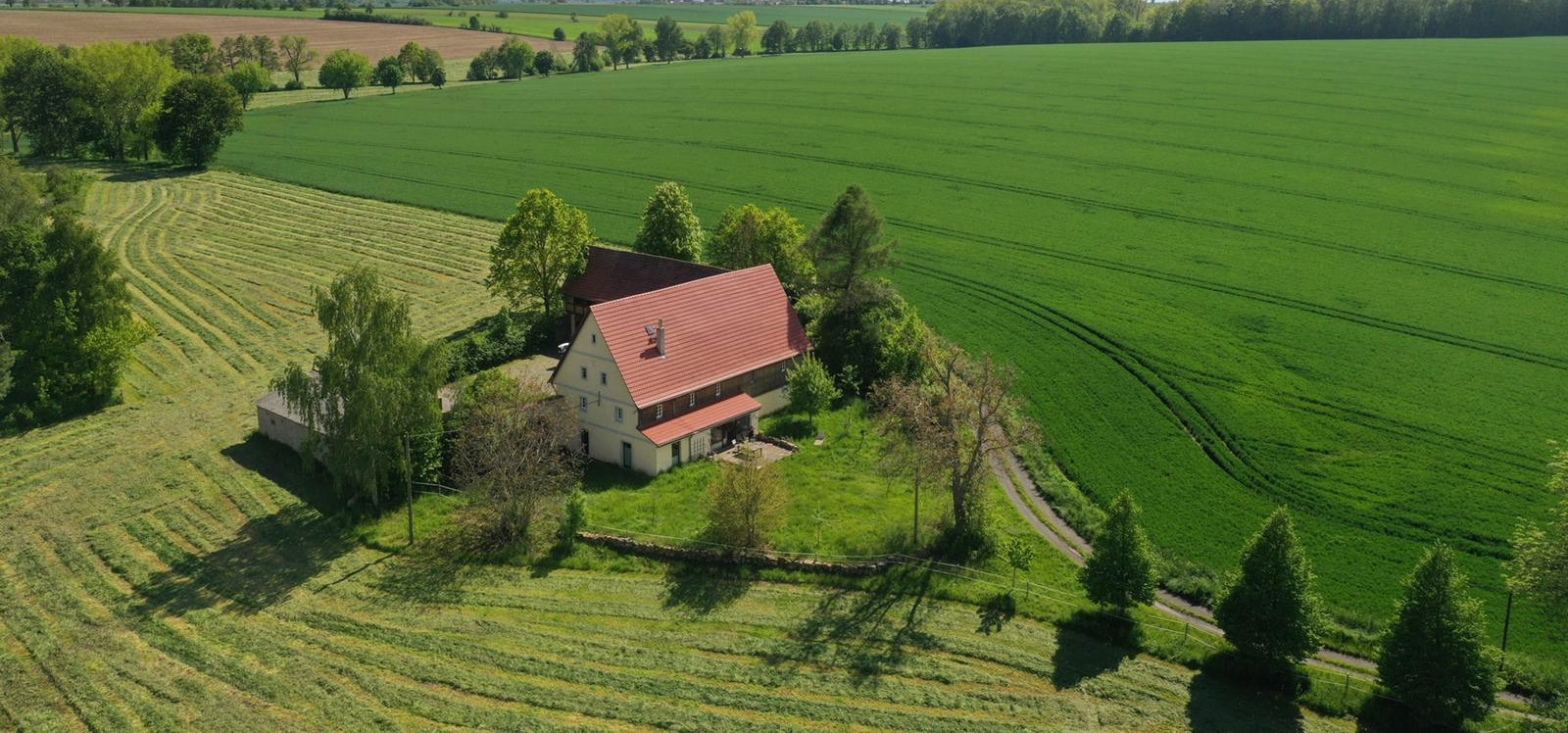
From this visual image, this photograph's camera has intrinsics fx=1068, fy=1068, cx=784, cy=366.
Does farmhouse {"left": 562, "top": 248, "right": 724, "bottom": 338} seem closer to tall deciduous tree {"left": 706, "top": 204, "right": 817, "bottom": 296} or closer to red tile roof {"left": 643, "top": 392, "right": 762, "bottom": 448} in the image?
tall deciduous tree {"left": 706, "top": 204, "right": 817, "bottom": 296}

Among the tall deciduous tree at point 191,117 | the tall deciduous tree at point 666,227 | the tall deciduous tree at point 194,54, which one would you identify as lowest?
the tall deciduous tree at point 666,227

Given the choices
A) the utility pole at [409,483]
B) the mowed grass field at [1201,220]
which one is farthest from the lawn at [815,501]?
the mowed grass field at [1201,220]

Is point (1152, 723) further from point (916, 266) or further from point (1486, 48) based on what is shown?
point (1486, 48)

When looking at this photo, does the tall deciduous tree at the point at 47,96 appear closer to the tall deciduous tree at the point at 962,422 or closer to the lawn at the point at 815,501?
the lawn at the point at 815,501

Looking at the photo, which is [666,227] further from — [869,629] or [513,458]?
[869,629]

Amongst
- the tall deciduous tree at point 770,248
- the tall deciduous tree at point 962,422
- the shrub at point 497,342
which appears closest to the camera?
the tall deciduous tree at point 962,422

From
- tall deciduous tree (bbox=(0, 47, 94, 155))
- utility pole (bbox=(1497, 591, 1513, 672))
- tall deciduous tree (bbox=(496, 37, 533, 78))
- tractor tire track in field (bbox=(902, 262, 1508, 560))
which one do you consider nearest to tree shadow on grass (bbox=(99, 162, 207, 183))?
tall deciduous tree (bbox=(0, 47, 94, 155))

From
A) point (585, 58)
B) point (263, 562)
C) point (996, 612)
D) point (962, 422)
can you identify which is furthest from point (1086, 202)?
point (585, 58)
